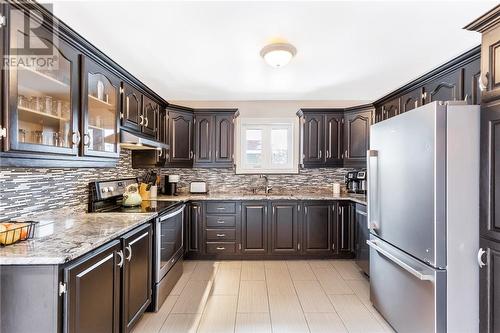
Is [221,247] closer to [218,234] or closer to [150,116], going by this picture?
[218,234]

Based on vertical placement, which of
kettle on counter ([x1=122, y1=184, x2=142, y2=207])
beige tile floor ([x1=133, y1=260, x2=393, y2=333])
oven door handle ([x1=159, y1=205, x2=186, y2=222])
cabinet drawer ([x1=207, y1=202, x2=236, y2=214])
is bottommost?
beige tile floor ([x1=133, y1=260, x2=393, y2=333])

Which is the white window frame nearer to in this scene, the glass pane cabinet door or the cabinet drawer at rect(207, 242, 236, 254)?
the cabinet drawer at rect(207, 242, 236, 254)

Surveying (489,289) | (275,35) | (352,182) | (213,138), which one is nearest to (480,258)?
(489,289)

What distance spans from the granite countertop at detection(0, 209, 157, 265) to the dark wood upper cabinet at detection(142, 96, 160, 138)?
1.23m

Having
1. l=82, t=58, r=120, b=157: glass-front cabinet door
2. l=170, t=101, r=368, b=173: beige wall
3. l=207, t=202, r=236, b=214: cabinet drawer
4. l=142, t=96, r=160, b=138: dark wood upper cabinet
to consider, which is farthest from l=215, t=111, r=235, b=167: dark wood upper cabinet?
l=82, t=58, r=120, b=157: glass-front cabinet door

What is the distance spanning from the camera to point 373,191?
2.22 metres

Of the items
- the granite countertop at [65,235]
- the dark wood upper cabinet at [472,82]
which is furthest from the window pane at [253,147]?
the dark wood upper cabinet at [472,82]

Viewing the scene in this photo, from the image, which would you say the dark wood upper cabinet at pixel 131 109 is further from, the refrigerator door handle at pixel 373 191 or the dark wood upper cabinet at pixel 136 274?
the refrigerator door handle at pixel 373 191

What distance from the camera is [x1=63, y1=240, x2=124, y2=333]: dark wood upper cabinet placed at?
49.9 inches

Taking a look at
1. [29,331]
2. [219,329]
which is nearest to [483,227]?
[219,329]

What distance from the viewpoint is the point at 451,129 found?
1.56 metres

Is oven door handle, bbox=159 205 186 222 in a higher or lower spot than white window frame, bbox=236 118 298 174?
lower

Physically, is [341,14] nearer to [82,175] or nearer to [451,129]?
[451,129]

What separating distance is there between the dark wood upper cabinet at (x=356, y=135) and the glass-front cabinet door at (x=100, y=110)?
3038 mm
